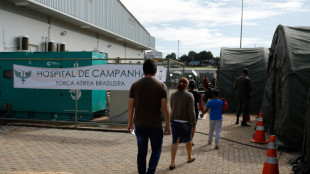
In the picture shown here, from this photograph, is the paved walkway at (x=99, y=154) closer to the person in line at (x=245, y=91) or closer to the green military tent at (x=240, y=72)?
the person in line at (x=245, y=91)

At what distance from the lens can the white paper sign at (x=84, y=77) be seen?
857 cm

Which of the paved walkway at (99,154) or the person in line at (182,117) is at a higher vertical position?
the person in line at (182,117)

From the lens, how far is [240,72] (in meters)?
14.2

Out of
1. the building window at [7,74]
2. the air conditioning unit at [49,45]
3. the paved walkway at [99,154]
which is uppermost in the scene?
the air conditioning unit at [49,45]

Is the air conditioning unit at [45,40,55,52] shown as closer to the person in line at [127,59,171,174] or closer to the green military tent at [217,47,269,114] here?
the green military tent at [217,47,269,114]

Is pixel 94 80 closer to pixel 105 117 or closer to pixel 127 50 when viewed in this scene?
pixel 105 117

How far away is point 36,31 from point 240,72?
10494 millimetres

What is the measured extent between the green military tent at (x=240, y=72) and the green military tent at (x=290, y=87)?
16.5 ft

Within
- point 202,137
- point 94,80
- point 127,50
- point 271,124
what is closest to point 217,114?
point 202,137

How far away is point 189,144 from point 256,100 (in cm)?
913

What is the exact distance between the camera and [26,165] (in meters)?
5.54

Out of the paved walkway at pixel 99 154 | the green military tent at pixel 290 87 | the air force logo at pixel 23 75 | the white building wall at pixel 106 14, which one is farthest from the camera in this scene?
the white building wall at pixel 106 14

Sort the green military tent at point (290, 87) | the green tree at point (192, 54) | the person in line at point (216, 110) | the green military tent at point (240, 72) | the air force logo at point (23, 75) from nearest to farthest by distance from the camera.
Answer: the green military tent at point (290, 87)
the person in line at point (216, 110)
the air force logo at point (23, 75)
the green military tent at point (240, 72)
the green tree at point (192, 54)

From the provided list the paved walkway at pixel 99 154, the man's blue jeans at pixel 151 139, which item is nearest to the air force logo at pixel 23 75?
the paved walkway at pixel 99 154
